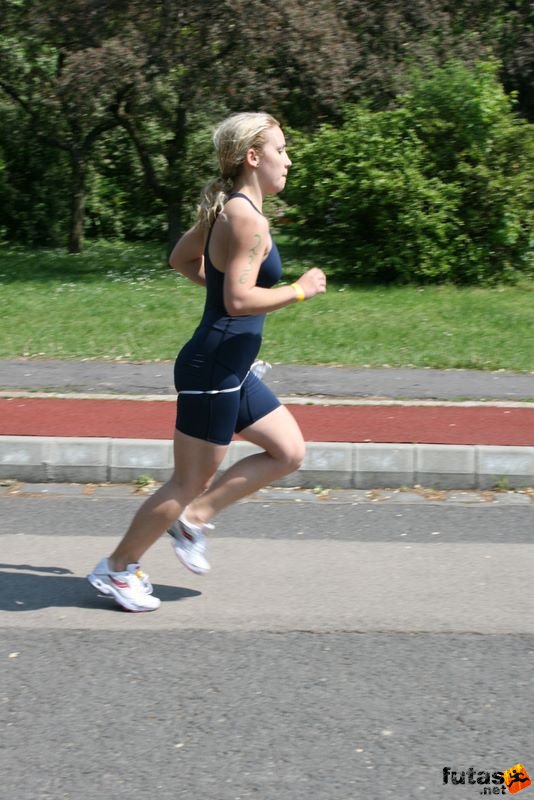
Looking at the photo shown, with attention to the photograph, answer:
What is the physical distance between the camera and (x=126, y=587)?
15.2ft

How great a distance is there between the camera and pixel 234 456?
6934 mm

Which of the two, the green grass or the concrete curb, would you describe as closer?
the concrete curb

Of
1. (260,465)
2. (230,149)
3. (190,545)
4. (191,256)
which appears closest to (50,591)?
(190,545)

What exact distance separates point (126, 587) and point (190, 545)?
0.32 m

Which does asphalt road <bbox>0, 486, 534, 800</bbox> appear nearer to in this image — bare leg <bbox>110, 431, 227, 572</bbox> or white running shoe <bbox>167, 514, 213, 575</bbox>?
white running shoe <bbox>167, 514, 213, 575</bbox>

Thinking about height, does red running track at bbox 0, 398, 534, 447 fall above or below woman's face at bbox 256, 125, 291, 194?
below

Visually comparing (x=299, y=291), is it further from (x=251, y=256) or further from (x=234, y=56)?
(x=234, y=56)

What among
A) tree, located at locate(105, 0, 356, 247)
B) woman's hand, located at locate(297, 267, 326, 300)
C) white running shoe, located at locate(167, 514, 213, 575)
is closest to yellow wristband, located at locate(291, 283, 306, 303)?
woman's hand, located at locate(297, 267, 326, 300)

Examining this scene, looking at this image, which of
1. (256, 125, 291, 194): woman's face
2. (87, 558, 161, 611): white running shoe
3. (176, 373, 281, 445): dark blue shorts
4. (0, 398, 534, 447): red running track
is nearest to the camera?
(256, 125, 291, 194): woman's face

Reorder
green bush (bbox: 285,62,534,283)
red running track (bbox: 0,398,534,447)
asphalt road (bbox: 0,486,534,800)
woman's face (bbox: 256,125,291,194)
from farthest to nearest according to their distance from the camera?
green bush (bbox: 285,62,534,283) → red running track (bbox: 0,398,534,447) → woman's face (bbox: 256,125,291,194) → asphalt road (bbox: 0,486,534,800)

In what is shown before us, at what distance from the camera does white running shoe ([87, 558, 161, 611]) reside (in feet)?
15.2

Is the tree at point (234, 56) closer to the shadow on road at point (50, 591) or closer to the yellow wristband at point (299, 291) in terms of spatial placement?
the shadow on road at point (50, 591)

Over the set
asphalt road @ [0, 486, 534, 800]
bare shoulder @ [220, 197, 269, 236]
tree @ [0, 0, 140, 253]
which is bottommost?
asphalt road @ [0, 486, 534, 800]

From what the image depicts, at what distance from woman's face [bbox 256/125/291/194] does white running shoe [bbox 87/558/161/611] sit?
1.60m
